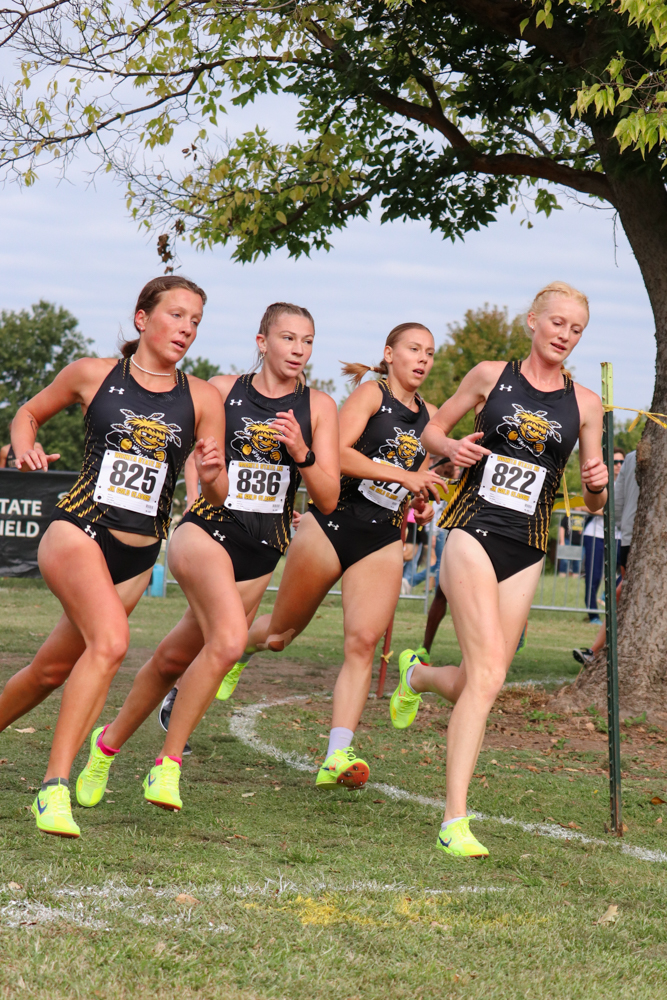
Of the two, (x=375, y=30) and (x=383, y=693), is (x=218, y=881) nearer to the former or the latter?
(x=383, y=693)

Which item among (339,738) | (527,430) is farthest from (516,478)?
(339,738)

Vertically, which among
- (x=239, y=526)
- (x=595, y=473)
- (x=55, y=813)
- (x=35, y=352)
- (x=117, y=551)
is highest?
(x=35, y=352)

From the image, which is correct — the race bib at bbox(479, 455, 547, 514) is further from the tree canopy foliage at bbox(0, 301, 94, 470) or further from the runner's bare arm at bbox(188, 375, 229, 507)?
the tree canopy foliage at bbox(0, 301, 94, 470)

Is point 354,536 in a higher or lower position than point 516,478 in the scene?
lower

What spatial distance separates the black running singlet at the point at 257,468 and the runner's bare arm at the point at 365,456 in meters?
0.29

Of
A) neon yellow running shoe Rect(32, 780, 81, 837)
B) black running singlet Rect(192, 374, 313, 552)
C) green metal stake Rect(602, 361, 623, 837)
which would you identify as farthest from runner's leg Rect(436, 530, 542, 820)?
neon yellow running shoe Rect(32, 780, 81, 837)

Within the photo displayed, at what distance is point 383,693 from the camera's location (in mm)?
8672

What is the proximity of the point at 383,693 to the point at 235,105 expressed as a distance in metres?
5.21

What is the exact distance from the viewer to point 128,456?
4203 mm

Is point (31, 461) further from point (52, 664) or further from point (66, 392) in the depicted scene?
point (52, 664)

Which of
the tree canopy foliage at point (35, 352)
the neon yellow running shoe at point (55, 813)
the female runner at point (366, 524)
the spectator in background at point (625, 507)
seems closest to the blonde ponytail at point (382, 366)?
the female runner at point (366, 524)

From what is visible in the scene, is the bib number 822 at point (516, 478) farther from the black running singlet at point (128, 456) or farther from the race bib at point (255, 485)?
the black running singlet at point (128, 456)

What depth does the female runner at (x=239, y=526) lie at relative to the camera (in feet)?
14.5

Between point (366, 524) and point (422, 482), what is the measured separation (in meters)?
0.55
